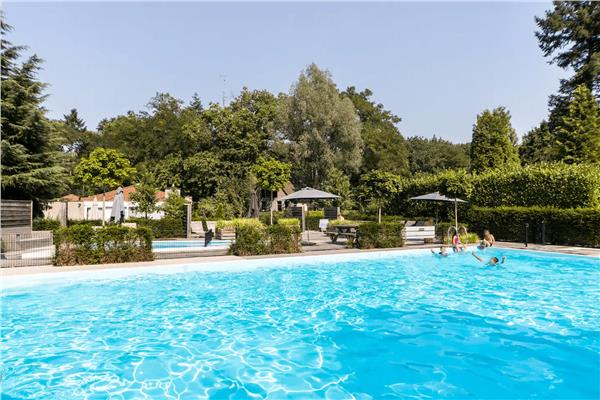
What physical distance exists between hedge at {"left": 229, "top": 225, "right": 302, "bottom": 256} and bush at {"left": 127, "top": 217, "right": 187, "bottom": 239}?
9.03m

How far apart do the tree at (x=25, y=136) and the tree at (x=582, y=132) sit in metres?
32.7

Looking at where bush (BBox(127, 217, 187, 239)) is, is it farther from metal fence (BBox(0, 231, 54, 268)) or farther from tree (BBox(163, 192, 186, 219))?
metal fence (BBox(0, 231, 54, 268))

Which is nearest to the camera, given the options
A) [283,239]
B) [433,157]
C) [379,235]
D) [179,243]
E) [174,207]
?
[283,239]

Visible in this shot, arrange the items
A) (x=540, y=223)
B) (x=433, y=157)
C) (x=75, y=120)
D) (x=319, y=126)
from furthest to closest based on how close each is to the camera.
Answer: (x=75, y=120) < (x=433, y=157) < (x=319, y=126) < (x=540, y=223)

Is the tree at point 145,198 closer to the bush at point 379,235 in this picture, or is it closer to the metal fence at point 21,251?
the metal fence at point 21,251

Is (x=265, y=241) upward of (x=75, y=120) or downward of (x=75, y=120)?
downward

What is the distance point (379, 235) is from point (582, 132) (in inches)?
814

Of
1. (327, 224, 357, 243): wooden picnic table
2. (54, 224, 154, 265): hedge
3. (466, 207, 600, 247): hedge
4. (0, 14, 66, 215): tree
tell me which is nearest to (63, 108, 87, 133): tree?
(0, 14, 66, 215): tree

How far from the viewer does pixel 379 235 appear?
55.6 feet

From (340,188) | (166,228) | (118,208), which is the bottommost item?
(166,228)

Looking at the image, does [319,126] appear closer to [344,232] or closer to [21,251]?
[344,232]

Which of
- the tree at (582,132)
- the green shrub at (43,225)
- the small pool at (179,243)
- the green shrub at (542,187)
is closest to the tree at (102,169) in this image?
the green shrub at (43,225)

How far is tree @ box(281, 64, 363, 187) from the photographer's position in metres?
38.3

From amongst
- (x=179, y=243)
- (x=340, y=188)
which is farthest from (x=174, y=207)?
(x=340, y=188)
